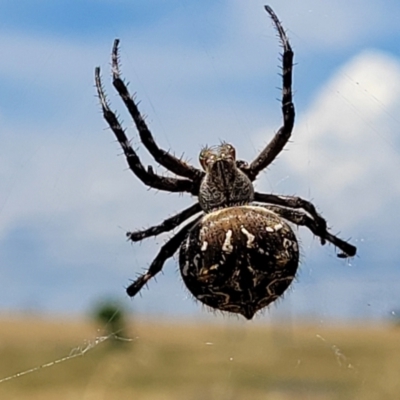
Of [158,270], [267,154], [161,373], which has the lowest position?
[161,373]

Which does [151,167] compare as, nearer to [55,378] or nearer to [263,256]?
[263,256]

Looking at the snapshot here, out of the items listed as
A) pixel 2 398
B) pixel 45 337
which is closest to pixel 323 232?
pixel 2 398

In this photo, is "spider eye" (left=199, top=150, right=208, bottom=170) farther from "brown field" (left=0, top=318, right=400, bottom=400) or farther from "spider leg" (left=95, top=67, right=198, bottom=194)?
"brown field" (left=0, top=318, right=400, bottom=400)

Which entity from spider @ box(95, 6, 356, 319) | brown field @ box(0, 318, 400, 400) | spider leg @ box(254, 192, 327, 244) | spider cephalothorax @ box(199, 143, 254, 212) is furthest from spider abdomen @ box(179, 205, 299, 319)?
brown field @ box(0, 318, 400, 400)

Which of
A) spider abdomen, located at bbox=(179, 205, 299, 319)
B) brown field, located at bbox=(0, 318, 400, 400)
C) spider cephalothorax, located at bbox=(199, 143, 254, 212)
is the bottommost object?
brown field, located at bbox=(0, 318, 400, 400)

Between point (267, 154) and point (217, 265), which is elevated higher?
point (267, 154)

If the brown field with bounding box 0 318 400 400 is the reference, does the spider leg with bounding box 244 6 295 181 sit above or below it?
above

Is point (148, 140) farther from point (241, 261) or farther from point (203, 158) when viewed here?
point (241, 261)

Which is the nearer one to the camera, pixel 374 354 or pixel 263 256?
pixel 263 256
